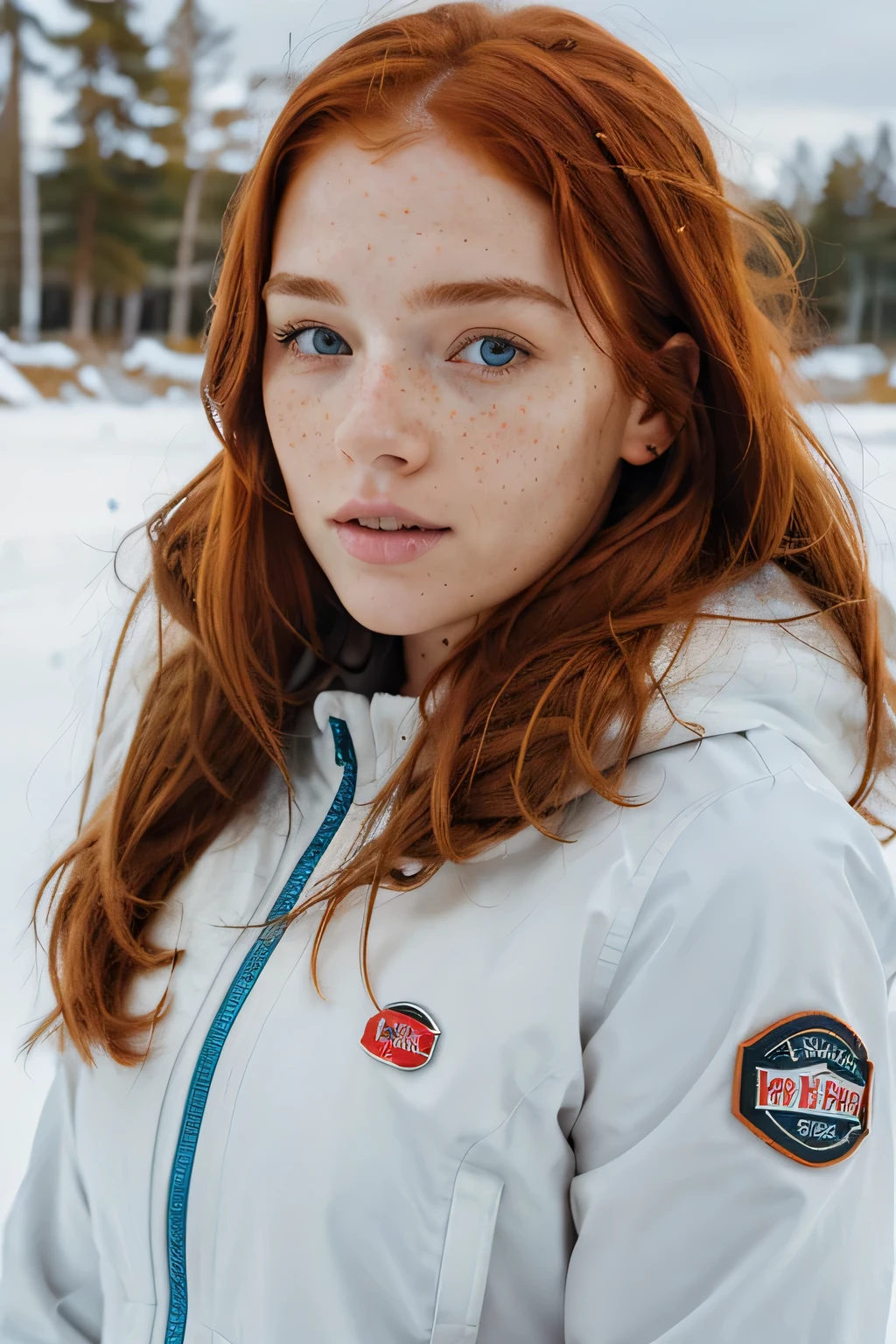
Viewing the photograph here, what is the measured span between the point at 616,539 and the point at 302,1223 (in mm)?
493

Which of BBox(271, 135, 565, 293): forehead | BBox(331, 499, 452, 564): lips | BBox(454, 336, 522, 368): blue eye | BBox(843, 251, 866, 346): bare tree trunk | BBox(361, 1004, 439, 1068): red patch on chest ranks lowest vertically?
BBox(361, 1004, 439, 1068): red patch on chest

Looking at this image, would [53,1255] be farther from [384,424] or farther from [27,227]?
[27,227]

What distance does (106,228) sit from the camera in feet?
5.63

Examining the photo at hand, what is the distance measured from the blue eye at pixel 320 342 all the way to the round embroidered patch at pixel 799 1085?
0.52m

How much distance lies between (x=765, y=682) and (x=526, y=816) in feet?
0.57

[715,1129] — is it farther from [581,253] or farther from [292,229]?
[292,229]

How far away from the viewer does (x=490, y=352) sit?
2.48 feet

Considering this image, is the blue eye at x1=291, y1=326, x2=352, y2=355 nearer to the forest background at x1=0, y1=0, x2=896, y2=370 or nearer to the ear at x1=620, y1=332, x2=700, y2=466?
the ear at x1=620, y1=332, x2=700, y2=466

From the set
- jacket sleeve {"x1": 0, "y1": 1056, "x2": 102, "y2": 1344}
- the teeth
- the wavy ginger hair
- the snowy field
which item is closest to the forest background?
the snowy field

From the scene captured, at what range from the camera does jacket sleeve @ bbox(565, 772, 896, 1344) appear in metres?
0.63

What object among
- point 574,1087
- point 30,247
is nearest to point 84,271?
point 30,247

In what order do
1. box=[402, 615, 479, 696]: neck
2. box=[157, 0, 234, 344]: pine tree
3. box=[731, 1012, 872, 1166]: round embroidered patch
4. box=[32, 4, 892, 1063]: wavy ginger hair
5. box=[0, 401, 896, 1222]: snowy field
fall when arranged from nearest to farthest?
box=[731, 1012, 872, 1166]: round embroidered patch < box=[32, 4, 892, 1063]: wavy ginger hair < box=[402, 615, 479, 696]: neck < box=[0, 401, 896, 1222]: snowy field < box=[157, 0, 234, 344]: pine tree

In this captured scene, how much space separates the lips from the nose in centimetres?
3

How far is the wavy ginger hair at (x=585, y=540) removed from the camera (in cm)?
73
